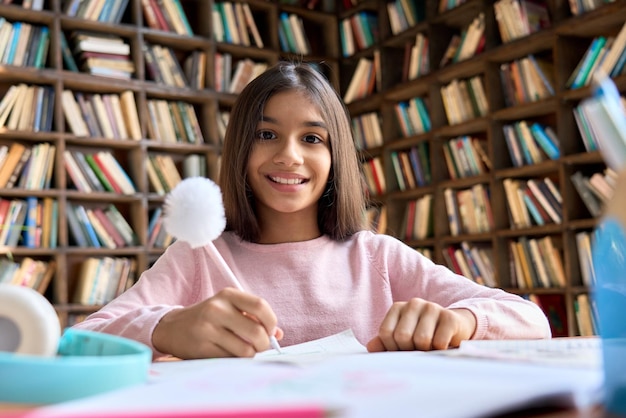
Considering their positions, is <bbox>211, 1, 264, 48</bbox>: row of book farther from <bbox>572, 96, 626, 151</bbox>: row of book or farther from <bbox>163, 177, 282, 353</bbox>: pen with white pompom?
<bbox>163, 177, 282, 353</bbox>: pen with white pompom

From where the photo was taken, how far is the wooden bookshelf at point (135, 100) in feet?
10.7

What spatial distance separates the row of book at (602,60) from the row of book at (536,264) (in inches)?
28.7

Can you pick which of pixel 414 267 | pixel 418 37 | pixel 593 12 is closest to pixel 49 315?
pixel 414 267

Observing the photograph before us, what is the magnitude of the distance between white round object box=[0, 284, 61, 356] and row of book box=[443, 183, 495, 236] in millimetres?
2966

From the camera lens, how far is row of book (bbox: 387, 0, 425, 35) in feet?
12.5

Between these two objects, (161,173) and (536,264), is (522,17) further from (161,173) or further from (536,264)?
(161,173)

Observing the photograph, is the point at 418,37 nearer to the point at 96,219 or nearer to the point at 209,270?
the point at 96,219

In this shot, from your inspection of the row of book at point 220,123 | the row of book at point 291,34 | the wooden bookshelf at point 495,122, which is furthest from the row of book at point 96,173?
the wooden bookshelf at point 495,122

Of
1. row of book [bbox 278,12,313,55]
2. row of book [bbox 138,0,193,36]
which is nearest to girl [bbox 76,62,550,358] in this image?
row of book [bbox 138,0,193,36]

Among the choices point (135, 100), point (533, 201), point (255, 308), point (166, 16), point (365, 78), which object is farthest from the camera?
point (365, 78)

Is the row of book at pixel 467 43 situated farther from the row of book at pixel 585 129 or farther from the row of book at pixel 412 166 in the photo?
the row of book at pixel 585 129

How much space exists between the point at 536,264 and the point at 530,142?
0.58 metres

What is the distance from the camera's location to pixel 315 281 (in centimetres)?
137

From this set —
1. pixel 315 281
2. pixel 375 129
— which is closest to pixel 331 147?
pixel 315 281
